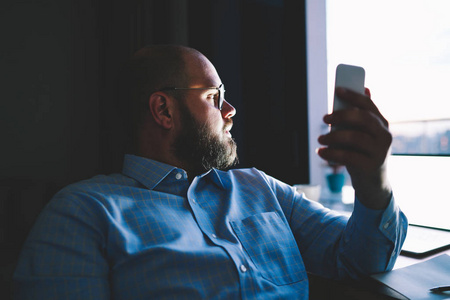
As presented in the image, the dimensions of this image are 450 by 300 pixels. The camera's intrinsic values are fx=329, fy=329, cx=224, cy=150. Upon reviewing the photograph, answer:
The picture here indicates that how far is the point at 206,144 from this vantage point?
1.10 m

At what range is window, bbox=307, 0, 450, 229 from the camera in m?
1.32

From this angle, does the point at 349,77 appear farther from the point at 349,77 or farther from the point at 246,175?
the point at 246,175

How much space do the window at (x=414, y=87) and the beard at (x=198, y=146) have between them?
2.70 ft

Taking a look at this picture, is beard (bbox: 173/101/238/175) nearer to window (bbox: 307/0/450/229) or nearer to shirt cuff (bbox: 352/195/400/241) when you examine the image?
shirt cuff (bbox: 352/195/400/241)

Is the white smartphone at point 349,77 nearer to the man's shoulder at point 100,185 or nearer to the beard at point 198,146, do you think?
the beard at point 198,146

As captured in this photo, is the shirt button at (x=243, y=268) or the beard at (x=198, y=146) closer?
the shirt button at (x=243, y=268)

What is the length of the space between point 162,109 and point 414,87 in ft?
3.51

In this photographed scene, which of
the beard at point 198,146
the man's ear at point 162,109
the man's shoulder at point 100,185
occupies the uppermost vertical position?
the man's ear at point 162,109

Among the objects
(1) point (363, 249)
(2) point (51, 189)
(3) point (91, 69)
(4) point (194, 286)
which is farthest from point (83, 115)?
(1) point (363, 249)

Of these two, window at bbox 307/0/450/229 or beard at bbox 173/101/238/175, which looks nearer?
beard at bbox 173/101/238/175

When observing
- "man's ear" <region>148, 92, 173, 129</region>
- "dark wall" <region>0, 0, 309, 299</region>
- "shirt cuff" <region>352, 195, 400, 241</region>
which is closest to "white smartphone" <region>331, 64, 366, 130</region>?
"shirt cuff" <region>352, 195, 400, 241</region>

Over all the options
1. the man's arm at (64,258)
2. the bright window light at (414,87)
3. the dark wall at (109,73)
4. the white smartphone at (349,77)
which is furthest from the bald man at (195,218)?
the dark wall at (109,73)

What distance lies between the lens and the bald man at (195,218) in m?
0.71

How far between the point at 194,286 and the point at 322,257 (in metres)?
0.42
